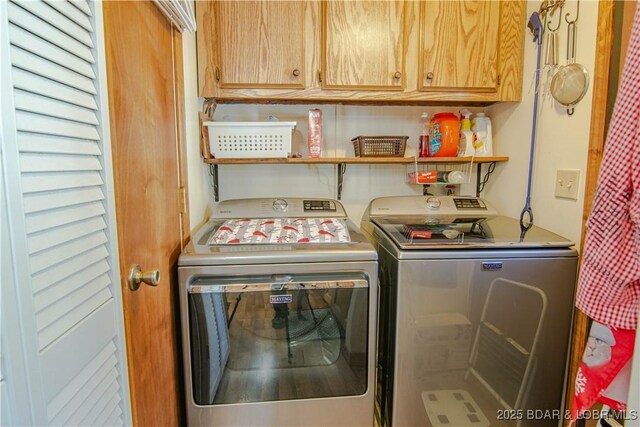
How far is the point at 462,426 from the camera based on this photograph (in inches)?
53.1

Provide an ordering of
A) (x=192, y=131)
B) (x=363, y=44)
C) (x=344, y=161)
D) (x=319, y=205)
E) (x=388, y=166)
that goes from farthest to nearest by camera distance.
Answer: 1. (x=388, y=166)
2. (x=319, y=205)
3. (x=344, y=161)
4. (x=363, y=44)
5. (x=192, y=131)

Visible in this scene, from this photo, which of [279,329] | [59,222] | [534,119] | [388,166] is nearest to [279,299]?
[279,329]

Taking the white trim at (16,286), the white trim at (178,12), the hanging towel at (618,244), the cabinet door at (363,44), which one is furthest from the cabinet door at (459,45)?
the white trim at (16,286)

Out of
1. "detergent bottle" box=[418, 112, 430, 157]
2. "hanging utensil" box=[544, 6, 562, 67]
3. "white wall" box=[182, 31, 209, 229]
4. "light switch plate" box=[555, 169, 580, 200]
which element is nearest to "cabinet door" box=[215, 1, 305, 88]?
"white wall" box=[182, 31, 209, 229]

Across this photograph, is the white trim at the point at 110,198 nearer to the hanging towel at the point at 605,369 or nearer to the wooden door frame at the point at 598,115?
the hanging towel at the point at 605,369

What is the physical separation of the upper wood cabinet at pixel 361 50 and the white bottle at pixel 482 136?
18cm

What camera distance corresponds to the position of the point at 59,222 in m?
0.57

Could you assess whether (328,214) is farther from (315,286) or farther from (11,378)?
(11,378)

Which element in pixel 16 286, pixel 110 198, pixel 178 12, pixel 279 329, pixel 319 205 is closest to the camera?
pixel 16 286

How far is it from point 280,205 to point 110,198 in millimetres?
1085

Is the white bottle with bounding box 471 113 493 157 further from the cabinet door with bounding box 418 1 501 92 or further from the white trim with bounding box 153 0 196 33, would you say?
the white trim with bounding box 153 0 196 33

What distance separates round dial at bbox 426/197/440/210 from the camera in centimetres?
184

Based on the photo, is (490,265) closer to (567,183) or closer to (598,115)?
(567,183)

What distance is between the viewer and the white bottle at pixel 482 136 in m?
1.82
